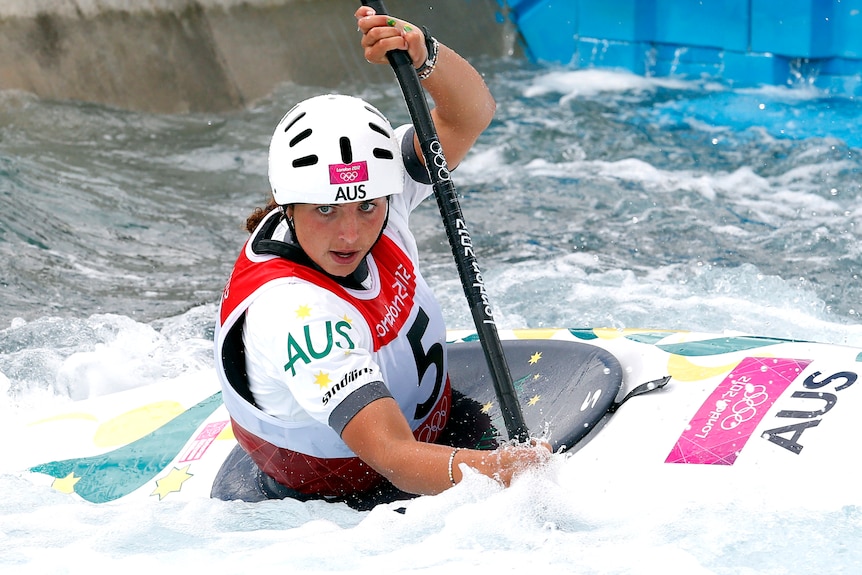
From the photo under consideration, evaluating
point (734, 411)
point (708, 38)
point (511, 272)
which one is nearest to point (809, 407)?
point (734, 411)

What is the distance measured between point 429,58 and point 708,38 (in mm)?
5920

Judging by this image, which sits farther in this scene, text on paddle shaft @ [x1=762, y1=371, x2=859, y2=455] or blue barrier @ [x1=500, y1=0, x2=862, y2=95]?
blue barrier @ [x1=500, y1=0, x2=862, y2=95]

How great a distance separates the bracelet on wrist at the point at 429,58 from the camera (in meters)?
2.04

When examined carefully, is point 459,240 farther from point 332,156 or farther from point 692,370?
point 692,370

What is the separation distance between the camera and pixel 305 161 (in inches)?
72.7

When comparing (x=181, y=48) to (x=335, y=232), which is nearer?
(x=335, y=232)

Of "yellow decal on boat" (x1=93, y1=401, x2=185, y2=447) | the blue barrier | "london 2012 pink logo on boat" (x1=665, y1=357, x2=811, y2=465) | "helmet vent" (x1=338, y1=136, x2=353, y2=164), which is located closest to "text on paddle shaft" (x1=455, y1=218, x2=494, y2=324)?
"helmet vent" (x1=338, y1=136, x2=353, y2=164)

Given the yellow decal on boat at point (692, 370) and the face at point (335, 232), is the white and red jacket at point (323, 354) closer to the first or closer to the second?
the face at point (335, 232)

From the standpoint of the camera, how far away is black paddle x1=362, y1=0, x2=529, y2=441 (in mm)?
1916

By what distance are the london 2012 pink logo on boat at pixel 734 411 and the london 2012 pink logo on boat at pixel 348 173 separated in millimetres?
806

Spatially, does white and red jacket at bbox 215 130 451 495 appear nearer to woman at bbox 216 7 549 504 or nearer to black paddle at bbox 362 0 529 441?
woman at bbox 216 7 549 504

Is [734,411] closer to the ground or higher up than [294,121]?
closer to the ground

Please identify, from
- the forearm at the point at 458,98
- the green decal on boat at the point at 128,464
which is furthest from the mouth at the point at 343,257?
the green decal on boat at the point at 128,464

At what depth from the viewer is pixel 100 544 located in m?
2.00
